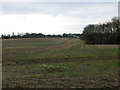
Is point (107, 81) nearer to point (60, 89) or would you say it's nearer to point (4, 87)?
point (60, 89)

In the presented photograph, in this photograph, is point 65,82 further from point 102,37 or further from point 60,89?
point 102,37

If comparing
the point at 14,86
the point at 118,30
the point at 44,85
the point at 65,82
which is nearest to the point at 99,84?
the point at 65,82

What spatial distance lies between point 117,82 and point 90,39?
57.7 meters

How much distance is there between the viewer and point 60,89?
7574mm

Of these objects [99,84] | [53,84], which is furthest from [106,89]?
[53,84]

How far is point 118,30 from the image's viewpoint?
62281 millimetres

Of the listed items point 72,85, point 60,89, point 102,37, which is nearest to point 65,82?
point 72,85

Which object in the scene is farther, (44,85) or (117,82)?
(117,82)

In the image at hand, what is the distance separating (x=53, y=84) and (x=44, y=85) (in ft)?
1.16

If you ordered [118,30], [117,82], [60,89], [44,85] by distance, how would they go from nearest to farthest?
1. [60,89]
2. [44,85]
3. [117,82]
4. [118,30]

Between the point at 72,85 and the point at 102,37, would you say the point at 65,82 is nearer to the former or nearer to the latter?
the point at 72,85

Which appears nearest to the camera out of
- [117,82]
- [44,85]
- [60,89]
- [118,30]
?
[60,89]

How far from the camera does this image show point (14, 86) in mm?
8039

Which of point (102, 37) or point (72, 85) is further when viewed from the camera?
point (102, 37)
